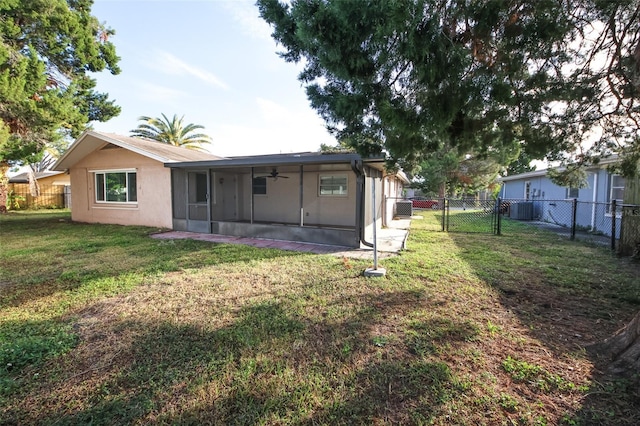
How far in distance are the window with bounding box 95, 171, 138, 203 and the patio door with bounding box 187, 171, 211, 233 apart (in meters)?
2.54

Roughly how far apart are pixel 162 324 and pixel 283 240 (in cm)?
537

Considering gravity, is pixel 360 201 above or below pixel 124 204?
above

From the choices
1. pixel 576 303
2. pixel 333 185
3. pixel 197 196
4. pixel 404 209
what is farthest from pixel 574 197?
pixel 197 196

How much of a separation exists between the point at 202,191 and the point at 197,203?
0.61 metres

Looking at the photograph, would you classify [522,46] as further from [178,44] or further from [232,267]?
[178,44]

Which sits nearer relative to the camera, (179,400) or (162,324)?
(179,400)

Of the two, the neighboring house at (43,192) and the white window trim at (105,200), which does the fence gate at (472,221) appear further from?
the neighboring house at (43,192)

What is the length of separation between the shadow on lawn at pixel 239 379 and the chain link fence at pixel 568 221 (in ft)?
21.4

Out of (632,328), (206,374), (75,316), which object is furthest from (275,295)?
(632,328)

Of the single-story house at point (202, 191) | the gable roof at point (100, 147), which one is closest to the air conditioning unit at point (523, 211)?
the single-story house at point (202, 191)

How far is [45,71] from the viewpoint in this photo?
12742 millimetres

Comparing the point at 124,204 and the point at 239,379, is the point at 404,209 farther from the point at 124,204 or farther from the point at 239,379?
the point at 239,379

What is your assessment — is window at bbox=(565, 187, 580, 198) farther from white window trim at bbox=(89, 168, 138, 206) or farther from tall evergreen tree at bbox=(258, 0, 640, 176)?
white window trim at bbox=(89, 168, 138, 206)

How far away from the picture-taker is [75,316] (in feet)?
11.5
